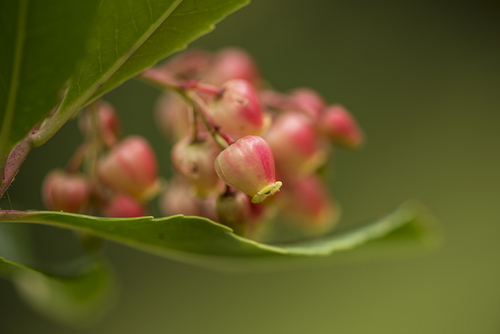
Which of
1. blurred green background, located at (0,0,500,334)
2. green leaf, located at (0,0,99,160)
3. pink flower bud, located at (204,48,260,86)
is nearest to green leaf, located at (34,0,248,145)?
green leaf, located at (0,0,99,160)

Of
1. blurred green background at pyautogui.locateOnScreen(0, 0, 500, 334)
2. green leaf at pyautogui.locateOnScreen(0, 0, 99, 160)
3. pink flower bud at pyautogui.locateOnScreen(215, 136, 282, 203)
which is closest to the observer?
green leaf at pyautogui.locateOnScreen(0, 0, 99, 160)

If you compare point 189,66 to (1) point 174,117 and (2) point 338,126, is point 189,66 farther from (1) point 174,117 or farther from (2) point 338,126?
(2) point 338,126

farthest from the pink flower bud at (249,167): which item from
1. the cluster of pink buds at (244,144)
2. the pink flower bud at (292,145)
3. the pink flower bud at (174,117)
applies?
the pink flower bud at (174,117)

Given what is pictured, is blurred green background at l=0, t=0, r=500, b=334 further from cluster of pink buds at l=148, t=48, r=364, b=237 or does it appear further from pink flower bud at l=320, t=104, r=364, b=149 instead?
pink flower bud at l=320, t=104, r=364, b=149

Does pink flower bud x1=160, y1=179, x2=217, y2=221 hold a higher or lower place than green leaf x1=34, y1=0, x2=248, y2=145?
lower

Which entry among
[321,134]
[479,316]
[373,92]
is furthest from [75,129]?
[479,316]
